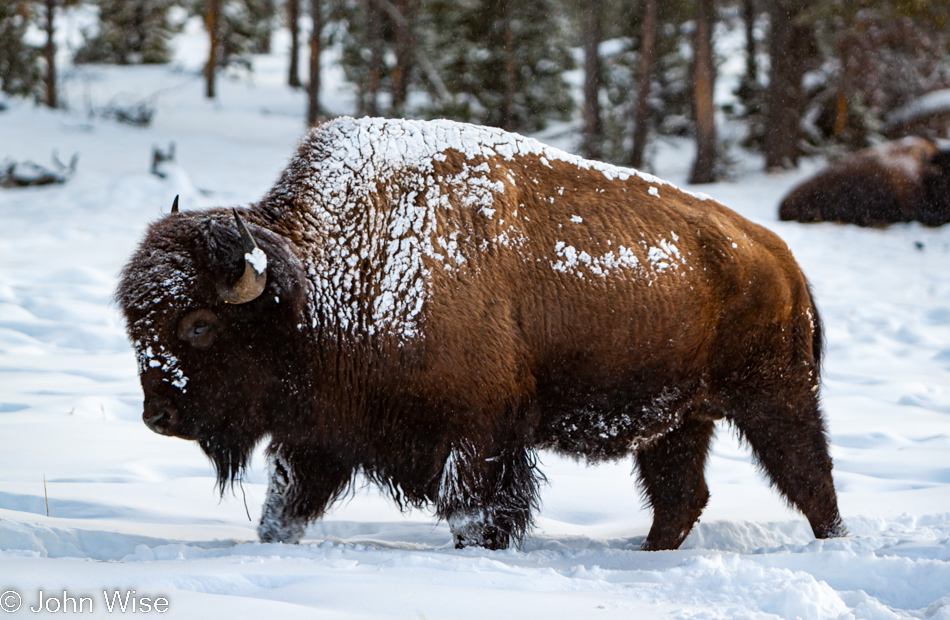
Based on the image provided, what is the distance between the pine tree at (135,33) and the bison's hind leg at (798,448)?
95.8 feet

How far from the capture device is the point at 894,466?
443cm

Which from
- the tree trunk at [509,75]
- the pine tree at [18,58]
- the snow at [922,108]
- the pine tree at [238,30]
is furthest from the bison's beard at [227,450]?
the pine tree at [238,30]

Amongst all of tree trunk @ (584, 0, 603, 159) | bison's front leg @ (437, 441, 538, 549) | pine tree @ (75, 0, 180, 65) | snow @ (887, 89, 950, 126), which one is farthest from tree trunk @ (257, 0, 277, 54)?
bison's front leg @ (437, 441, 538, 549)

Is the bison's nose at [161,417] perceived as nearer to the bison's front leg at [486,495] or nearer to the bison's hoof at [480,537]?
Result: the bison's front leg at [486,495]

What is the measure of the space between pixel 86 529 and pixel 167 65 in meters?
31.6

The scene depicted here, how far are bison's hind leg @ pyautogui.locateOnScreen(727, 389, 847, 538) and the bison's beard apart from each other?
1.91 metres

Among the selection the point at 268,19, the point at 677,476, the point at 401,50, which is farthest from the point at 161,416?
the point at 268,19

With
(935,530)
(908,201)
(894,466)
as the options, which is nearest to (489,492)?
(935,530)

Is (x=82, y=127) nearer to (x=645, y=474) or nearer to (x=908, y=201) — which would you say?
(x=908, y=201)

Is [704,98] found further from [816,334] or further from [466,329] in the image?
[466,329]

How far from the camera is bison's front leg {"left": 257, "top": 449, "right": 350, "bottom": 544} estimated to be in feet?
10.5

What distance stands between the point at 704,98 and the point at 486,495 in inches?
577

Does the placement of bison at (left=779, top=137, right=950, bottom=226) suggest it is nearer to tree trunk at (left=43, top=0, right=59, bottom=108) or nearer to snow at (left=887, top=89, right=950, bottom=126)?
snow at (left=887, top=89, right=950, bottom=126)

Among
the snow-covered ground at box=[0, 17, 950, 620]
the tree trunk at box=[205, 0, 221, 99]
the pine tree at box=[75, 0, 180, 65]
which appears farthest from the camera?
the pine tree at box=[75, 0, 180, 65]
